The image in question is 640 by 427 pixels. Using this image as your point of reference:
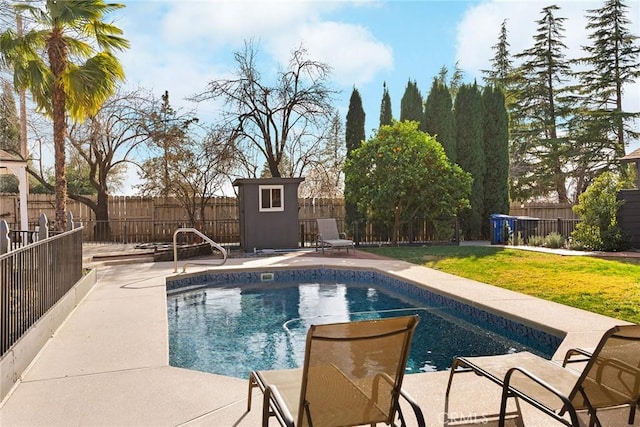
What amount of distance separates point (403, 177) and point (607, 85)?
16.2 metres

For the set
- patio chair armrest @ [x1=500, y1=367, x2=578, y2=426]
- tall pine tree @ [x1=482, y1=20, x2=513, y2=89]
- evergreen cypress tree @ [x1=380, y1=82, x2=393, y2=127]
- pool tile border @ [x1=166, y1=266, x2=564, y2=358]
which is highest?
tall pine tree @ [x1=482, y1=20, x2=513, y2=89]

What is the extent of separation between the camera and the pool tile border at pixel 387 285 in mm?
5195

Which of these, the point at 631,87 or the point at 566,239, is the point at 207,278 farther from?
the point at 631,87

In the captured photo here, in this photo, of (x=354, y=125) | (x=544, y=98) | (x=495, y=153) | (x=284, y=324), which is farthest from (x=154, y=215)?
(x=544, y=98)

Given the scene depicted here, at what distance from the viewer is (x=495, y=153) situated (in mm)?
18000

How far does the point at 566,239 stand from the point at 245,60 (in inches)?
448

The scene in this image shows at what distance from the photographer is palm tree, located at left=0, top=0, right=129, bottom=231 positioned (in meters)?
9.43

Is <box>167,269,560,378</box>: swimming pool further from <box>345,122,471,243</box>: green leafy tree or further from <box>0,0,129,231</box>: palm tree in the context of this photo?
<box>345,122,471,243</box>: green leafy tree

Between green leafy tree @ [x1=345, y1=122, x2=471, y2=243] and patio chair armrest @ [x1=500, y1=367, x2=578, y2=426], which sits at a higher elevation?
green leafy tree @ [x1=345, y1=122, x2=471, y2=243]

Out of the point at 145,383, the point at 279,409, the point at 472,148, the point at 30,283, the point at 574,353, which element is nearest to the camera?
the point at 279,409

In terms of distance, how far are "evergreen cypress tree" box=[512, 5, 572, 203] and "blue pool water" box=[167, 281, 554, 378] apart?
19.0 metres

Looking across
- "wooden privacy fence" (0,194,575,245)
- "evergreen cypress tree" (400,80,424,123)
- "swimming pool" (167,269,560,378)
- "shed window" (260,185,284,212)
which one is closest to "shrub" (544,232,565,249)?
"evergreen cypress tree" (400,80,424,123)

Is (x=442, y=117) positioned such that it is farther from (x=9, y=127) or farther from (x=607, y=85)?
(x=9, y=127)

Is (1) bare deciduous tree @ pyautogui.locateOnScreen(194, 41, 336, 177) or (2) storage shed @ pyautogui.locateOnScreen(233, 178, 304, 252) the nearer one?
(2) storage shed @ pyautogui.locateOnScreen(233, 178, 304, 252)
